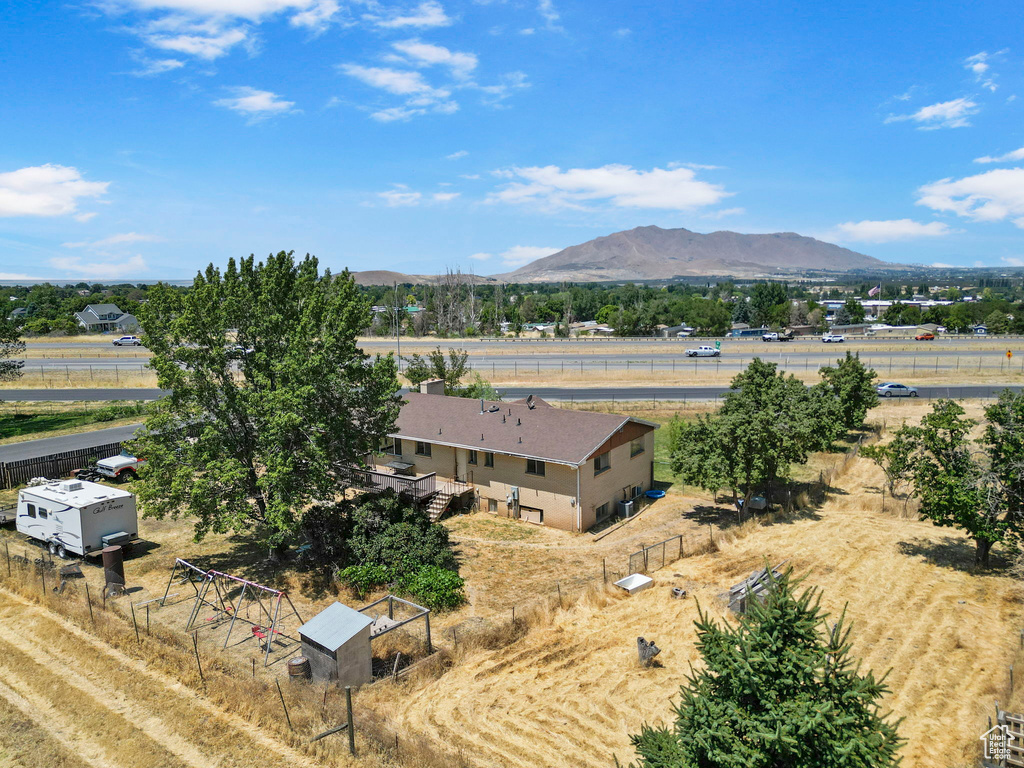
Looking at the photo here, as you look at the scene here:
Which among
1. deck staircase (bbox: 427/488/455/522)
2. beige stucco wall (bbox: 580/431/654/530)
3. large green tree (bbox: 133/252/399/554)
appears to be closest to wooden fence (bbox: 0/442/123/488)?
large green tree (bbox: 133/252/399/554)

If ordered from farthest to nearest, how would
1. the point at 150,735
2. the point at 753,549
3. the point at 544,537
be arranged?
the point at 544,537
the point at 753,549
the point at 150,735

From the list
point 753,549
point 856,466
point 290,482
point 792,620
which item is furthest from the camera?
point 856,466

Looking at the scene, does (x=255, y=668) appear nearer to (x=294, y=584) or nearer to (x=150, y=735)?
(x=150, y=735)

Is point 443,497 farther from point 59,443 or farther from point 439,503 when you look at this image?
point 59,443

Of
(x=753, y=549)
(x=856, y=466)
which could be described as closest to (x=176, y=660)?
(x=753, y=549)

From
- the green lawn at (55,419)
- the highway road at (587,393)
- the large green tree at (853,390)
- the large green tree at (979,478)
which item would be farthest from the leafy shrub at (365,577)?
the highway road at (587,393)

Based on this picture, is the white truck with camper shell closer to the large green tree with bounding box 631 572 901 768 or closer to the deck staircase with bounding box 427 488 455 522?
the deck staircase with bounding box 427 488 455 522
